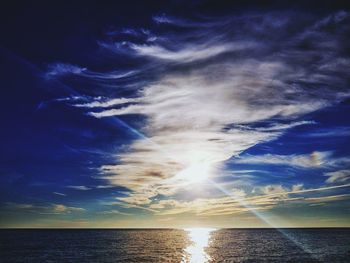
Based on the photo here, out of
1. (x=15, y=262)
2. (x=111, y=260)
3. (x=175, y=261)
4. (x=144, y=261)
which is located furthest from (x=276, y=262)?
(x=15, y=262)

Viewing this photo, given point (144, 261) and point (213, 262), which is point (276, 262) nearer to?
point (213, 262)

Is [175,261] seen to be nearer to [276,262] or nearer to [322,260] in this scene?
[276,262]

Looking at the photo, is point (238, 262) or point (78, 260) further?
point (78, 260)

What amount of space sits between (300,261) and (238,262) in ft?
42.0

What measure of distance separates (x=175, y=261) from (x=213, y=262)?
7.65 m

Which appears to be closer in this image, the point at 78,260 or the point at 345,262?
the point at 345,262

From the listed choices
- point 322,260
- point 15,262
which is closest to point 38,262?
point 15,262

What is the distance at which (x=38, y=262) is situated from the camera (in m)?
62.7

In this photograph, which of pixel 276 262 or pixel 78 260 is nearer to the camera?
pixel 276 262

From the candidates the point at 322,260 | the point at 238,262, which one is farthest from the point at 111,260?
the point at 322,260

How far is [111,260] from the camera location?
64125mm

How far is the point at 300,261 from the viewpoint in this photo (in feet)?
205

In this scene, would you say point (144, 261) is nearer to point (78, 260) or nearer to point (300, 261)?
point (78, 260)

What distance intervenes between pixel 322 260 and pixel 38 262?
57138 millimetres
